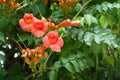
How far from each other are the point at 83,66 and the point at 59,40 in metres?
0.29

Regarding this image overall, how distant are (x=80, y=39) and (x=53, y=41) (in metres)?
0.19

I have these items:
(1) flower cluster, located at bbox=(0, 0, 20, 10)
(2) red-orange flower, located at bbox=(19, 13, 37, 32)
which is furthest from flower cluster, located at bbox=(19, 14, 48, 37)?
(1) flower cluster, located at bbox=(0, 0, 20, 10)

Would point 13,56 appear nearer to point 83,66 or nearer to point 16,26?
point 16,26

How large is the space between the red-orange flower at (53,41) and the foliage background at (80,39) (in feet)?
0.46

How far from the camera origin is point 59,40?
6.52 feet

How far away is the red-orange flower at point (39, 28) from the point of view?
1952 millimetres

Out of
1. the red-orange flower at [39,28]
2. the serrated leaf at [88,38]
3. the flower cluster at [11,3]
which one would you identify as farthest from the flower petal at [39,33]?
the flower cluster at [11,3]

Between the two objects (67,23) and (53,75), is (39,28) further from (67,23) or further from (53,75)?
(53,75)

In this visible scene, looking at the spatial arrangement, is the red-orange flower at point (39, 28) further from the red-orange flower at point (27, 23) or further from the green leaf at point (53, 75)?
the green leaf at point (53, 75)

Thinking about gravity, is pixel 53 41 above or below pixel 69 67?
above

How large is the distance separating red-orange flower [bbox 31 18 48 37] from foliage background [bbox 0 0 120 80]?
16cm

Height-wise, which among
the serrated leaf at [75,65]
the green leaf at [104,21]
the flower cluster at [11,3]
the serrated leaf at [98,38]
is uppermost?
the flower cluster at [11,3]

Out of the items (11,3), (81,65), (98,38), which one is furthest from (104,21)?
(11,3)

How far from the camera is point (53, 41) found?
6.45 feet
